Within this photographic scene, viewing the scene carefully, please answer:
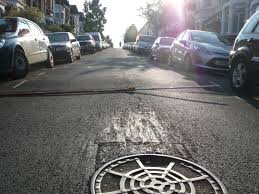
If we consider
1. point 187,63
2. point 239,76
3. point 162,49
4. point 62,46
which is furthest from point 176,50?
point 239,76

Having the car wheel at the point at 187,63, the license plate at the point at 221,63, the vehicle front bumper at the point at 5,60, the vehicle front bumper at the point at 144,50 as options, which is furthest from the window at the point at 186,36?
the vehicle front bumper at the point at 144,50

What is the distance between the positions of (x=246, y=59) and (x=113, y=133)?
4356 millimetres

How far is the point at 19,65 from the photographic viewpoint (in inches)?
399

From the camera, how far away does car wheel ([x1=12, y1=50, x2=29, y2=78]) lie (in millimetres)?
9852

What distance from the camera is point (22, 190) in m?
3.07

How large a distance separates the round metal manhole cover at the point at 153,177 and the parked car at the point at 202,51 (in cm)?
910

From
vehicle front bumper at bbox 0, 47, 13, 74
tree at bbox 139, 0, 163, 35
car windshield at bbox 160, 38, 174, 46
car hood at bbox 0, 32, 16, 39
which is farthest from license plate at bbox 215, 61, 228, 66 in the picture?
tree at bbox 139, 0, 163, 35

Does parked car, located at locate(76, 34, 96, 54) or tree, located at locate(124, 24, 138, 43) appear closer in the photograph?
parked car, located at locate(76, 34, 96, 54)

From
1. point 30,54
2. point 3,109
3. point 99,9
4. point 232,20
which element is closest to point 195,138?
point 3,109

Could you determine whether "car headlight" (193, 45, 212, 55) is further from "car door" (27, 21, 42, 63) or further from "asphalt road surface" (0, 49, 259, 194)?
"car door" (27, 21, 42, 63)

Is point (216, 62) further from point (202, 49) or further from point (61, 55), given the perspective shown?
point (61, 55)

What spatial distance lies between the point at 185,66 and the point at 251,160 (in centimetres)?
1003

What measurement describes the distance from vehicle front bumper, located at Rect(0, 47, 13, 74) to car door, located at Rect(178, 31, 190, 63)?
652 centimetres

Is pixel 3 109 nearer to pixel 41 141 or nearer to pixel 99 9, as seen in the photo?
pixel 41 141
